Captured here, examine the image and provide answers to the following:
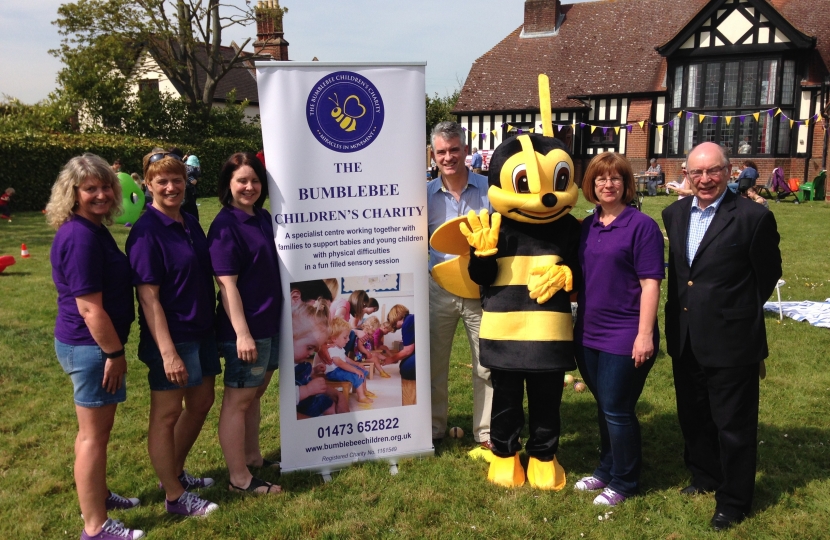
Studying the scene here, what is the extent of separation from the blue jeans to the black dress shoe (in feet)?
1.51

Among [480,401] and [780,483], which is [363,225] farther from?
[780,483]

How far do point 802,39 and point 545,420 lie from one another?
24544mm

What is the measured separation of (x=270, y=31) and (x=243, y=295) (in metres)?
30.0

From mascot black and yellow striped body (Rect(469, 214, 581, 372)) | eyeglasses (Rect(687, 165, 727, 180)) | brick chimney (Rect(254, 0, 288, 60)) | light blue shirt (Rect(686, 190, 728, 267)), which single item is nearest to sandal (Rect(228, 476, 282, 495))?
mascot black and yellow striped body (Rect(469, 214, 581, 372))

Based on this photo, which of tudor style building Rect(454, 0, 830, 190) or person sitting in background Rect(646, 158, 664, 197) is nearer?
person sitting in background Rect(646, 158, 664, 197)

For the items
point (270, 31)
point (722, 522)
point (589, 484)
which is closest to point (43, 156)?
point (270, 31)

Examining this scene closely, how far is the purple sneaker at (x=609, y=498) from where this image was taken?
3732 millimetres

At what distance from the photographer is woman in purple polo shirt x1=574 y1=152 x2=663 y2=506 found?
11.2ft

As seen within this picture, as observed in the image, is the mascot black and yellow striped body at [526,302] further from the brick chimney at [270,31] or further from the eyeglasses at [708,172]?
the brick chimney at [270,31]

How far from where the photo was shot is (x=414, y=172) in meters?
4.07

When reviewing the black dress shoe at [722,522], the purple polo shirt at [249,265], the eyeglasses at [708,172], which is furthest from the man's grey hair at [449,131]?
the black dress shoe at [722,522]

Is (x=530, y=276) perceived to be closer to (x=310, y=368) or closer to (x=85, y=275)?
(x=310, y=368)

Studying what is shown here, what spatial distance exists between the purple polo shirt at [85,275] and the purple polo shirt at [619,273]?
2.46m

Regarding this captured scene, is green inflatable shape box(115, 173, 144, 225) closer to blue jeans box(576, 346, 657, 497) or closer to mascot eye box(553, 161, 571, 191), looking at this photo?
mascot eye box(553, 161, 571, 191)
